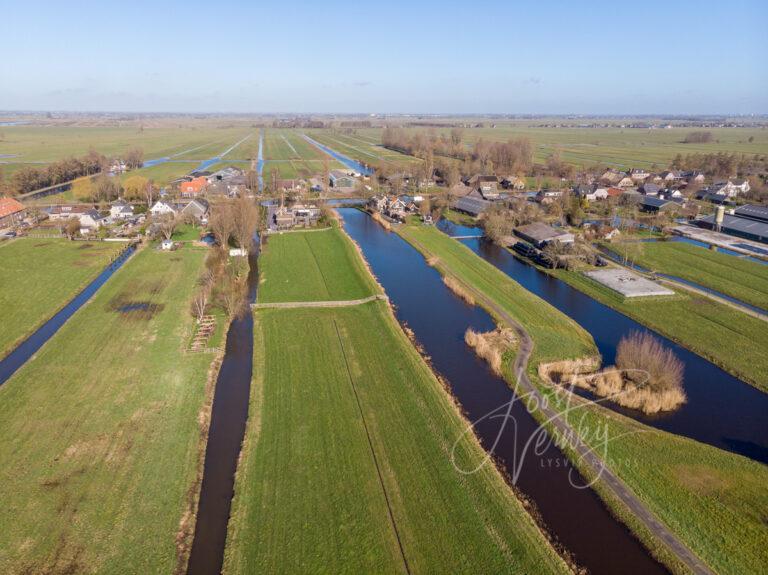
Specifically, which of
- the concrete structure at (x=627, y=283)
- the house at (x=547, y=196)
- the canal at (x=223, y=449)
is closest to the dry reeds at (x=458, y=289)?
the concrete structure at (x=627, y=283)

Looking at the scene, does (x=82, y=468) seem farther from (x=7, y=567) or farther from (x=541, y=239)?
(x=541, y=239)

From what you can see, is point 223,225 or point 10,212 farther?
point 10,212

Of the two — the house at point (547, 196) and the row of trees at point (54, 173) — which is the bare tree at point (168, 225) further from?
the house at point (547, 196)

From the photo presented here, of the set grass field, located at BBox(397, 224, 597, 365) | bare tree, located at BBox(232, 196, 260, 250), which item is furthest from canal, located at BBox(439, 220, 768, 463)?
bare tree, located at BBox(232, 196, 260, 250)

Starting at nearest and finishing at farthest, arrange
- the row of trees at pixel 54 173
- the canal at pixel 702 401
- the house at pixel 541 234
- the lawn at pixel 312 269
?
the canal at pixel 702 401 < the lawn at pixel 312 269 < the house at pixel 541 234 < the row of trees at pixel 54 173

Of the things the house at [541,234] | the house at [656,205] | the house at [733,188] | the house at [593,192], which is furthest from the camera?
the house at [593,192]

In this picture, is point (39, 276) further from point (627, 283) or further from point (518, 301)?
point (627, 283)

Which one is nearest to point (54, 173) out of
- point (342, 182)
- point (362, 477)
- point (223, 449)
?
point (342, 182)
